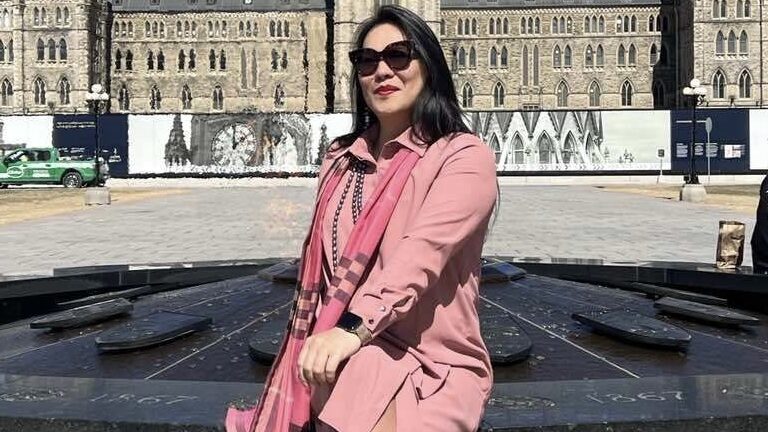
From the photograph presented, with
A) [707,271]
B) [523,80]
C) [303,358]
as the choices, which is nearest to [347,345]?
[303,358]

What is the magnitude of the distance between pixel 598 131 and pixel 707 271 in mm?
34648

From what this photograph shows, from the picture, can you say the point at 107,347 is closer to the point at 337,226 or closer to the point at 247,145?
the point at 337,226

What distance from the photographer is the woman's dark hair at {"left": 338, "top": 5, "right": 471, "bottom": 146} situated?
2.03 meters

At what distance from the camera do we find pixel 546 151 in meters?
40.2

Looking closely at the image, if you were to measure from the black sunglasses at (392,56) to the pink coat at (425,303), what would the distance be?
0.56ft

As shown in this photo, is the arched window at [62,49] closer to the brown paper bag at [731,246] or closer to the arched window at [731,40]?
the arched window at [731,40]

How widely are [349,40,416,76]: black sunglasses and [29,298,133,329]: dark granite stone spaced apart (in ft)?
9.41

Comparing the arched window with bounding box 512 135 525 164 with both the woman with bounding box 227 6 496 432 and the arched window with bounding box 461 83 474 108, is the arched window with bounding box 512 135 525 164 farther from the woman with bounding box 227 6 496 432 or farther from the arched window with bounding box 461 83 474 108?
the woman with bounding box 227 6 496 432

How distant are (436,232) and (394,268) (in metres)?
0.13

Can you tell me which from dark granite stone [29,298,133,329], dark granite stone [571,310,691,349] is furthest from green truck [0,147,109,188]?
dark granite stone [571,310,691,349]

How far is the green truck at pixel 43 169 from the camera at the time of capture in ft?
114

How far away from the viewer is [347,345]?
1.75 m

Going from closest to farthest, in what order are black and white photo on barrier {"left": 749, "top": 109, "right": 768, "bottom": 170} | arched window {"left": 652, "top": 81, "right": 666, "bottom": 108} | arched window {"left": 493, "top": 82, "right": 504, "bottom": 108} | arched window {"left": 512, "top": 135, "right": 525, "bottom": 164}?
→ black and white photo on barrier {"left": 749, "top": 109, "right": 768, "bottom": 170} → arched window {"left": 512, "top": 135, "right": 525, "bottom": 164} → arched window {"left": 652, "top": 81, "right": 666, "bottom": 108} → arched window {"left": 493, "top": 82, "right": 504, "bottom": 108}

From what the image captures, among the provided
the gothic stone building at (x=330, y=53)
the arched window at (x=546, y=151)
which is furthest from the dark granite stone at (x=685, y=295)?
the gothic stone building at (x=330, y=53)
